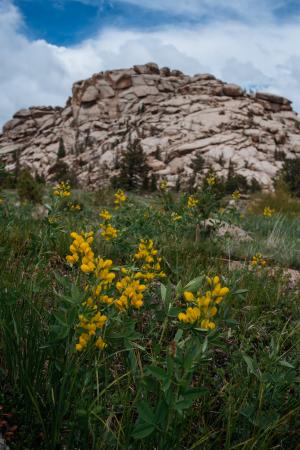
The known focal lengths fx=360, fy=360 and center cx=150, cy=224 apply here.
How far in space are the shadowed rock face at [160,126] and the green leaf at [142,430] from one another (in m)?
29.7

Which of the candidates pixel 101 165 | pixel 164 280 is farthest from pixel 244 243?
pixel 101 165

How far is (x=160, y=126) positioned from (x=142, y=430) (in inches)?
1673

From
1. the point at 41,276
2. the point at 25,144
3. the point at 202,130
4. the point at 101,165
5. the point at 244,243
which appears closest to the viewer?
the point at 41,276

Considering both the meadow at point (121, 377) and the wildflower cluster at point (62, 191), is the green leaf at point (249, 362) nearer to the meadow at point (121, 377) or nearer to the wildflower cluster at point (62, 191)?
the meadow at point (121, 377)

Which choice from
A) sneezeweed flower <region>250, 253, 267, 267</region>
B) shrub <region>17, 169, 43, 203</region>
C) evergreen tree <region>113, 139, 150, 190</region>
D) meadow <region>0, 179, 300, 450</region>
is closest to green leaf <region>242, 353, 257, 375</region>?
meadow <region>0, 179, 300, 450</region>

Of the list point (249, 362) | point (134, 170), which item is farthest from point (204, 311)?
point (134, 170)

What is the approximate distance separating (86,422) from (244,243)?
12.4ft

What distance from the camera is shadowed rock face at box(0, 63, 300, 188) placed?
34.7 metres

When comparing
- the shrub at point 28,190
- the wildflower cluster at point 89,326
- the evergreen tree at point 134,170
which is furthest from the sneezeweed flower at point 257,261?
the evergreen tree at point 134,170

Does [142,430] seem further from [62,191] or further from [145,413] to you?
[62,191]

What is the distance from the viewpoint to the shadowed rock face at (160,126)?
34.7 metres

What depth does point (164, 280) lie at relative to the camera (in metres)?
2.06

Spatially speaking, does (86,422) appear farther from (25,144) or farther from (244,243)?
(25,144)

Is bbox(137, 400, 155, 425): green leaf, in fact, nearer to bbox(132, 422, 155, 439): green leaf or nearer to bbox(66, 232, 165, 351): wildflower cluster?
bbox(132, 422, 155, 439): green leaf
